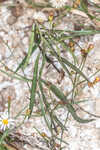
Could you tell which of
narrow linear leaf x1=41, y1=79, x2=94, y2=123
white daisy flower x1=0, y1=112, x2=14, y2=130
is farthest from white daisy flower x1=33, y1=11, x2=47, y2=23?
white daisy flower x1=0, y1=112, x2=14, y2=130

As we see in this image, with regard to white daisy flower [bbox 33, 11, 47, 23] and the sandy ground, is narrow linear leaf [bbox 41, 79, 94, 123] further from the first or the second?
white daisy flower [bbox 33, 11, 47, 23]

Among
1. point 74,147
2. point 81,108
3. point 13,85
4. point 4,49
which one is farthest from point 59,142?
point 4,49

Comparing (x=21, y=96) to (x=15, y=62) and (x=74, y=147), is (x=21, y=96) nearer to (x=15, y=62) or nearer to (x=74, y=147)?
(x=15, y=62)

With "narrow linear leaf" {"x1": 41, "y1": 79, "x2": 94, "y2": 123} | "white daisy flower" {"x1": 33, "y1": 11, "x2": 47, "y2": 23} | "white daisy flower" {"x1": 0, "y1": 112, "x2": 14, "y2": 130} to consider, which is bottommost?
"white daisy flower" {"x1": 0, "y1": 112, "x2": 14, "y2": 130}

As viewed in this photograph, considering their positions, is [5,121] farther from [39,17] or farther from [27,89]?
[39,17]

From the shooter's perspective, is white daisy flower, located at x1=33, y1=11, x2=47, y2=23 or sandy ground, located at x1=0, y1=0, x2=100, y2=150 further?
sandy ground, located at x1=0, y1=0, x2=100, y2=150

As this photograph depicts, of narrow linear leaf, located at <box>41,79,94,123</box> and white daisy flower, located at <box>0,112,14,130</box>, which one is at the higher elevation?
narrow linear leaf, located at <box>41,79,94,123</box>

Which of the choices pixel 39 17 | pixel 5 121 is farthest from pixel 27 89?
pixel 39 17

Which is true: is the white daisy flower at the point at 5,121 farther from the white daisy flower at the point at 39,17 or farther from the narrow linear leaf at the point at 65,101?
the white daisy flower at the point at 39,17
